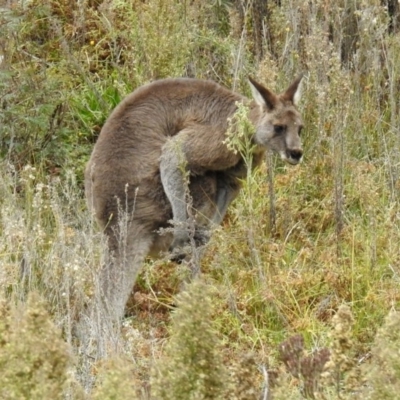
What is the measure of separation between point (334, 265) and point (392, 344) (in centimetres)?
415

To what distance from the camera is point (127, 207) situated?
7.41 m

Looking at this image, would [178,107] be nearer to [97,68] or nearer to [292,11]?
[292,11]

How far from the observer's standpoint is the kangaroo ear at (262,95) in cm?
780

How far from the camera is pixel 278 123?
783cm

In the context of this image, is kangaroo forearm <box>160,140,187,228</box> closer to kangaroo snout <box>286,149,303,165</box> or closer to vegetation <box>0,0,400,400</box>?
vegetation <box>0,0,400,400</box>

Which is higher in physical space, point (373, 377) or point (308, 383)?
point (373, 377)

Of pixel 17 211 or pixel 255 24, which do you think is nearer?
pixel 17 211

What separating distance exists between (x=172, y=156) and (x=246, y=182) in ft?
1.78

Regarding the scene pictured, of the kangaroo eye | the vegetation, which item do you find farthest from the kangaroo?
the vegetation

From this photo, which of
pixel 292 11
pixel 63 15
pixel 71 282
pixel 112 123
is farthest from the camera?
pixel 63 15

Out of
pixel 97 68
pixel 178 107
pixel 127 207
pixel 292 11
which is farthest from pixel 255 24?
pixel 127 207

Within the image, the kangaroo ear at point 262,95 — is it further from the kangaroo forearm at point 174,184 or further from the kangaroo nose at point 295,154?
the kangaroo forearm at point 174,184

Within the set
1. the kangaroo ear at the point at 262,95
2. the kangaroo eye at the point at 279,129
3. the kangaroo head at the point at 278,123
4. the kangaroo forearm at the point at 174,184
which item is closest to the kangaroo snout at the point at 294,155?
the kangaroo head at the point at 278,123

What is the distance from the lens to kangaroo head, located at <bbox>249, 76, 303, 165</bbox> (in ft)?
25.4
